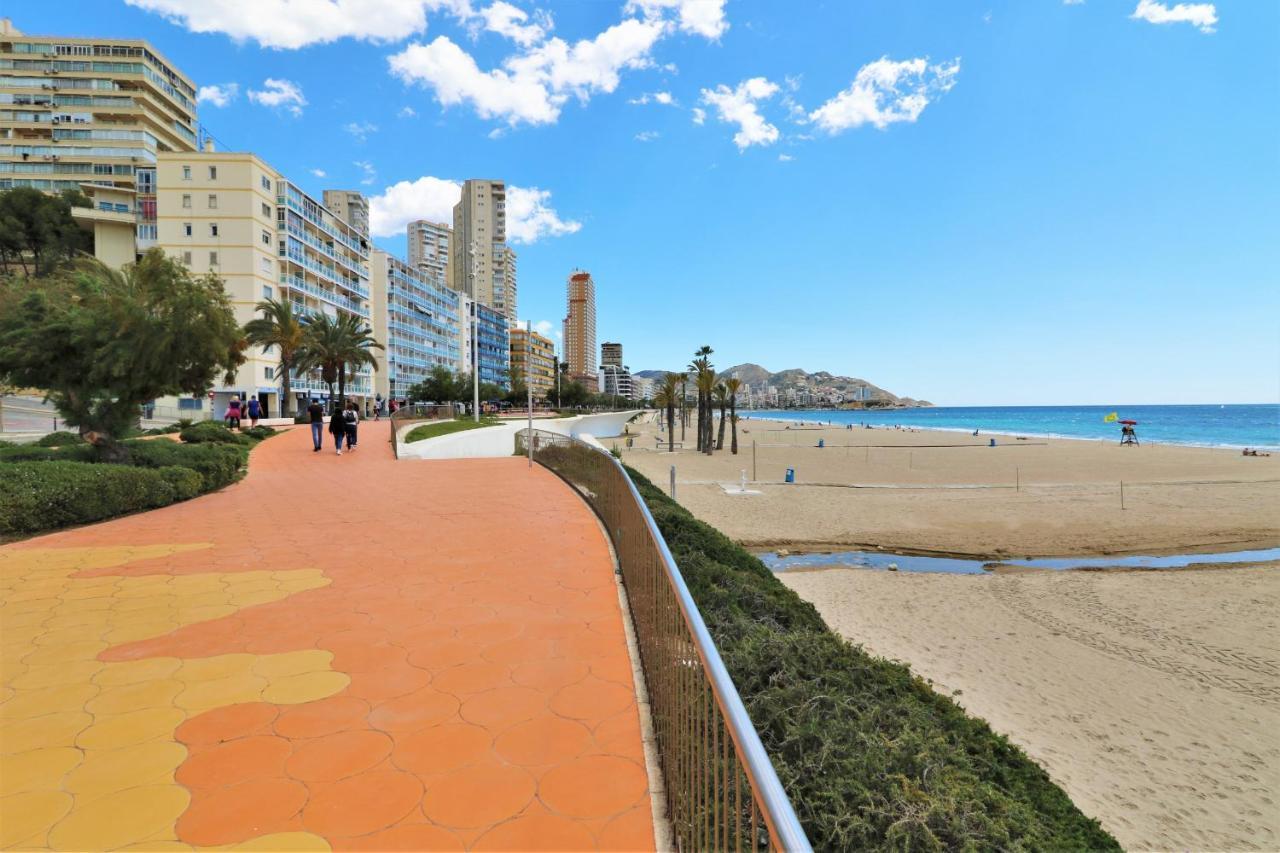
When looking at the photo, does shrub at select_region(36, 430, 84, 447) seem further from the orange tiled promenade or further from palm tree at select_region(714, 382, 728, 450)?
palm tree at select_region(714, 382, 728, 450)

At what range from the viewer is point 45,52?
192ft

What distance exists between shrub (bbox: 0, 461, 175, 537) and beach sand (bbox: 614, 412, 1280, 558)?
11488mm

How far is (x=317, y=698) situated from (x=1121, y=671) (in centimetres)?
906

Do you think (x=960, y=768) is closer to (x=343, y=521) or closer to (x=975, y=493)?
(x=343, y=521)

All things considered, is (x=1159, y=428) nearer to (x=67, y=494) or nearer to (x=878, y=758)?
(x=878, y=758)

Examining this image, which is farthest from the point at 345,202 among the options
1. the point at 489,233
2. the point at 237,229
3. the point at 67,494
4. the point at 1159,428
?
the point at 1159,428

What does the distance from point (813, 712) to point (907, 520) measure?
14.6 meters

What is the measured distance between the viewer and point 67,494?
24.1ft

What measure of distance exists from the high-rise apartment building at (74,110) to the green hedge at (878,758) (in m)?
74.4

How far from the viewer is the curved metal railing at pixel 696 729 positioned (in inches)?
56.6

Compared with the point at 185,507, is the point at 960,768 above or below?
below

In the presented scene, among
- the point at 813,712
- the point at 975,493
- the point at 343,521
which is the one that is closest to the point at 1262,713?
the point at 813,712

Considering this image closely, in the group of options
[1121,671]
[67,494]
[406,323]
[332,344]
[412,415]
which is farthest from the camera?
[406,323]

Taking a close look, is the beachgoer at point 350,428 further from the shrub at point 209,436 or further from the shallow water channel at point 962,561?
the shallow water channel at point 962,561
